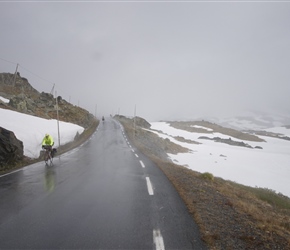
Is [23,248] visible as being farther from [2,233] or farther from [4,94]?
[4,94]

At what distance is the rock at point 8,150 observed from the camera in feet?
40.5

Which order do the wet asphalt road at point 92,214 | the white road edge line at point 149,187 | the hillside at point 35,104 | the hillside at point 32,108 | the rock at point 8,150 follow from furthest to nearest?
the hillside at point 35,104 < the hillside at point 32,108 < the rock at point 8,150 < the white road edge line at point 149,187 < the wet asphalt road at point 92,214

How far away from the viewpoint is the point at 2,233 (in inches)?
189

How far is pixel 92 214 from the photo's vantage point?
19.7ft

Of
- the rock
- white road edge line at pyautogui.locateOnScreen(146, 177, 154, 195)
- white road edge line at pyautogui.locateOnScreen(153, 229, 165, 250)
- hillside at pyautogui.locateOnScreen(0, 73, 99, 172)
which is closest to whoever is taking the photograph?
white road edge line at pyautogui.locateOnScreen(153, 229, 165, 250)

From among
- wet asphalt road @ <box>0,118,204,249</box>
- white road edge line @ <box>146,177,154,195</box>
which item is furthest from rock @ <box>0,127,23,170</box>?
white road edge line @ <box>146,177,154,195</box>

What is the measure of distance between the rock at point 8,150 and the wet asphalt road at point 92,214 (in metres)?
2.65

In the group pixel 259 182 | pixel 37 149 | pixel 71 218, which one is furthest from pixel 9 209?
pixel 259 182

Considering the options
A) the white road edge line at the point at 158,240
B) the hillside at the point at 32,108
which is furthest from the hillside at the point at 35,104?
the white road edge line at the point at 158,240

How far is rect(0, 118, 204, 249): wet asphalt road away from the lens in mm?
4609

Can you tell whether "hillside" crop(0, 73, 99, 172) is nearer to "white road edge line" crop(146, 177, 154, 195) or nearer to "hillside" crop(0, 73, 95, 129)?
"hillside" crop(0, 73, 95, 129)

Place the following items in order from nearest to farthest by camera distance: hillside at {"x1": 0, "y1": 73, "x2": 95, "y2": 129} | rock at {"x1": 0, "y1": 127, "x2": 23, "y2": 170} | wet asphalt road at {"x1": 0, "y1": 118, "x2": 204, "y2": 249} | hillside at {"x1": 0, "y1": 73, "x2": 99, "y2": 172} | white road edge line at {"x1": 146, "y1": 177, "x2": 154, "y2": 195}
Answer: wet asphalt road at {"x1": 0, "y1": 118, "x2": 204, "y2": 249} < white road edge line at {"x1": 146, "y1": 177, "x2": 154, "y2": 195} < rock at {"x1": 0, "y1": 127, "x2": 23, "y2": 170} < hillside at {"x1": 0, "y1": 73, "x2": 99, "y2": 172} < hillside at {"x1": 0, "y1": 73, "x2": 95, "y2": 129}

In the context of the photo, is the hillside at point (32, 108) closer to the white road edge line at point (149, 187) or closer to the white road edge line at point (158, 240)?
the white road edge line at point (149, 187)

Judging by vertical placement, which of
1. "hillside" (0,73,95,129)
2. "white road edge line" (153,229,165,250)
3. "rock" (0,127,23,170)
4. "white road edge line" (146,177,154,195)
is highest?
"hillside" (0,73,95,129)
